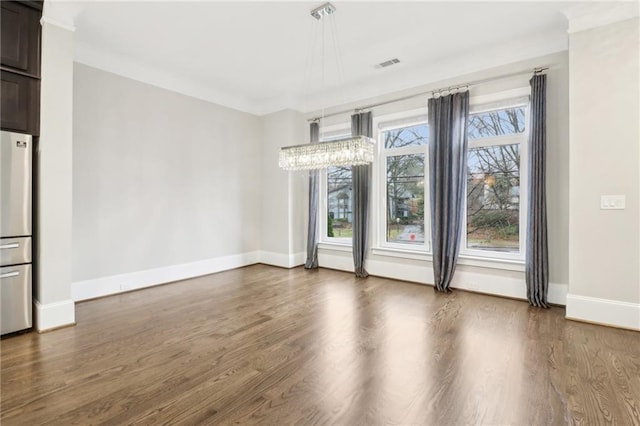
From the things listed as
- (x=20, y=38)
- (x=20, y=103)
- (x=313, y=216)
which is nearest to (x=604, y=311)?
(x=313, y=216)

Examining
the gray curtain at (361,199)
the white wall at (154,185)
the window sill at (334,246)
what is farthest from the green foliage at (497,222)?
the white wall at (154,185)

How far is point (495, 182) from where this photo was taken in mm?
4230

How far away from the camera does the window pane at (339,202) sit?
571 centimetres

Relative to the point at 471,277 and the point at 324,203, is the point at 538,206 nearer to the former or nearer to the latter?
the point at 471,277

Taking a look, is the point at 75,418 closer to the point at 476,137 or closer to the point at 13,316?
the point at 13,316

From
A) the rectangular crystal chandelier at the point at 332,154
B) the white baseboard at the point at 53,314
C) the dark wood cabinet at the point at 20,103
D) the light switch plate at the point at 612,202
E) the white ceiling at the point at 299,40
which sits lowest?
the white baseboard at the point at 53,314

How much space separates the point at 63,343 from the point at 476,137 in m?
5.21

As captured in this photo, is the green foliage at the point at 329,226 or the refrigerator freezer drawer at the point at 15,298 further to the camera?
the green foliage at the point at 329,226

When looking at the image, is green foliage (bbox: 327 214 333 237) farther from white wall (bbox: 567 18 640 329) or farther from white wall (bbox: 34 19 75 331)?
white wall (bbox: 34 19 75 331)

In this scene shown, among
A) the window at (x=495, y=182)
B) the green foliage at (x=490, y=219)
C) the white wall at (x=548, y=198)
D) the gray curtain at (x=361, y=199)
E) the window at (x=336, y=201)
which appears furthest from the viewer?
the window at (x=336, y=201)

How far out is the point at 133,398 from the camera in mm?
1967

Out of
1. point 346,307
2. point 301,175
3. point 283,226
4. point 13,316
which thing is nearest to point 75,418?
point 13,316

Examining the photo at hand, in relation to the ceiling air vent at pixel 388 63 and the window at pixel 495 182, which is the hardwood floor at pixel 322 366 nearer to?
the window at pixel 495 182

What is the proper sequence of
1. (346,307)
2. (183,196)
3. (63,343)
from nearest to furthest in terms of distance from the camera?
(63,343) → (346,307) → (183,196)
